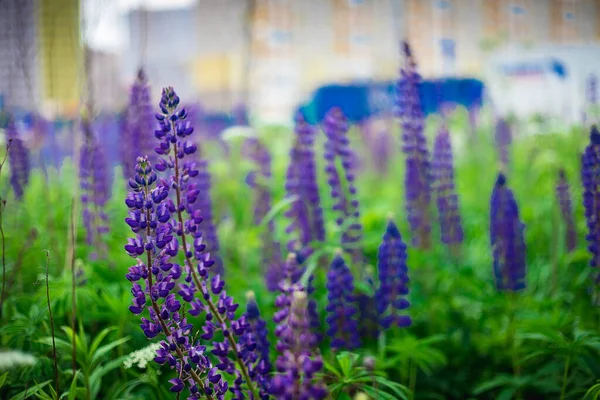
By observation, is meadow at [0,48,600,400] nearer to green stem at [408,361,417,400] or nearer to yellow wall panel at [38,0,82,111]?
green stem at [408,361,417,400]

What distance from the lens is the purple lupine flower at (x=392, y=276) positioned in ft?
8.20

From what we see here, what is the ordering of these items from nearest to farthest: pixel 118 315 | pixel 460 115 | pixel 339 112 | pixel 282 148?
pixel 118 315, pixel 339 112, pixel 282 148, pixel 460 115

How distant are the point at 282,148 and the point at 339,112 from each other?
4413 millimetres

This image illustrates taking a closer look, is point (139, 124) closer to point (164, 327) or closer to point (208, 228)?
point (208, 228)

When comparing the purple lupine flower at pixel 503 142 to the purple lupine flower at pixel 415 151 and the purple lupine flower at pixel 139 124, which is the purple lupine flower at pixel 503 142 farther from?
the purple lupine flower at pixel 139 124

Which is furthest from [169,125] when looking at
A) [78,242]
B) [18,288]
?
[78,242]

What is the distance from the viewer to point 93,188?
10.9ft

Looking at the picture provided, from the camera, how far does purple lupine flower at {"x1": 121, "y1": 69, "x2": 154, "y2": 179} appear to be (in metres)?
3.23

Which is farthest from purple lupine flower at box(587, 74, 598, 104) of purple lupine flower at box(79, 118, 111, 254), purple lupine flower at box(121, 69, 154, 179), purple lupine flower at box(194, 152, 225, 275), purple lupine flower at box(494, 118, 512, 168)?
purple lupine flower at box(79, 118, 111, 254)

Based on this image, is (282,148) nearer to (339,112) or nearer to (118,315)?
(339,112)

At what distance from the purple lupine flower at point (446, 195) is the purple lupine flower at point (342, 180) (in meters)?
0.78

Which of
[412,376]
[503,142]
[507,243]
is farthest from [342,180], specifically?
[503,142]

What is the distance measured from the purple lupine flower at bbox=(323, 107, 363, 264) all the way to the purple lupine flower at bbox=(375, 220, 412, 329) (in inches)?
16.7

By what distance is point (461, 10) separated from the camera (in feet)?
82.5
